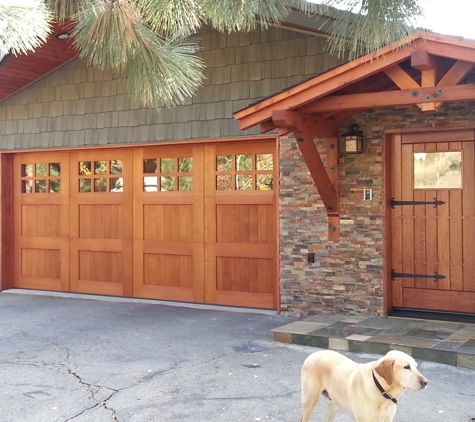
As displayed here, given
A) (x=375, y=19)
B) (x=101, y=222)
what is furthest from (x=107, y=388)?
(x=101, y=222)

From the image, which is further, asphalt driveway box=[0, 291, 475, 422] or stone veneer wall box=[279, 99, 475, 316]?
stone veneer wall box=[279, 99, 475, 316]

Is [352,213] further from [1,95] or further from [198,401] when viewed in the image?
[1,95]

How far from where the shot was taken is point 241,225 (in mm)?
8156

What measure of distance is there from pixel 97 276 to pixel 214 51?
373 cm

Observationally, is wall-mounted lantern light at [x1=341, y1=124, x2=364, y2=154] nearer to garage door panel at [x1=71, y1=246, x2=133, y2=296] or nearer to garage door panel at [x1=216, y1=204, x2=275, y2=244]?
garage door panel at [x1=216, y1=204, x2=275, y2=244]

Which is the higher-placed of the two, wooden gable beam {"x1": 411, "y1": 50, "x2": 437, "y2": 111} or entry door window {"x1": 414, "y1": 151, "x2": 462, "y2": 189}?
wooden gable beam {"x1": 411, "y1": 50, "x2": 437, "y2": 111}

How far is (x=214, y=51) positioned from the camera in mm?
8258

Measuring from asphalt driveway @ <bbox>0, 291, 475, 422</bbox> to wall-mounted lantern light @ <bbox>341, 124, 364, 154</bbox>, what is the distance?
2.15 meters

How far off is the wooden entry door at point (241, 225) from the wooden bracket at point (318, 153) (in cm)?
93

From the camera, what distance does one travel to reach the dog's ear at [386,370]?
10.6 feet

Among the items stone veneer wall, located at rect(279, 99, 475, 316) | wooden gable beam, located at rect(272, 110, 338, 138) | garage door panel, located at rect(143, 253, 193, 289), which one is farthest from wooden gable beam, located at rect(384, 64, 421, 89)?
garage door panel, located at rect(143, 253, 193, 289)

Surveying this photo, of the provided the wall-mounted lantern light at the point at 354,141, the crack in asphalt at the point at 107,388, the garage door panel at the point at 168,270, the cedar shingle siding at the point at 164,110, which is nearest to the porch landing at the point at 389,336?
the crack in asphalt at the point at 107,388

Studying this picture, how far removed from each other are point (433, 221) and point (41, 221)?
238 inches

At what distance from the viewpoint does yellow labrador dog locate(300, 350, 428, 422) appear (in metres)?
3.23
